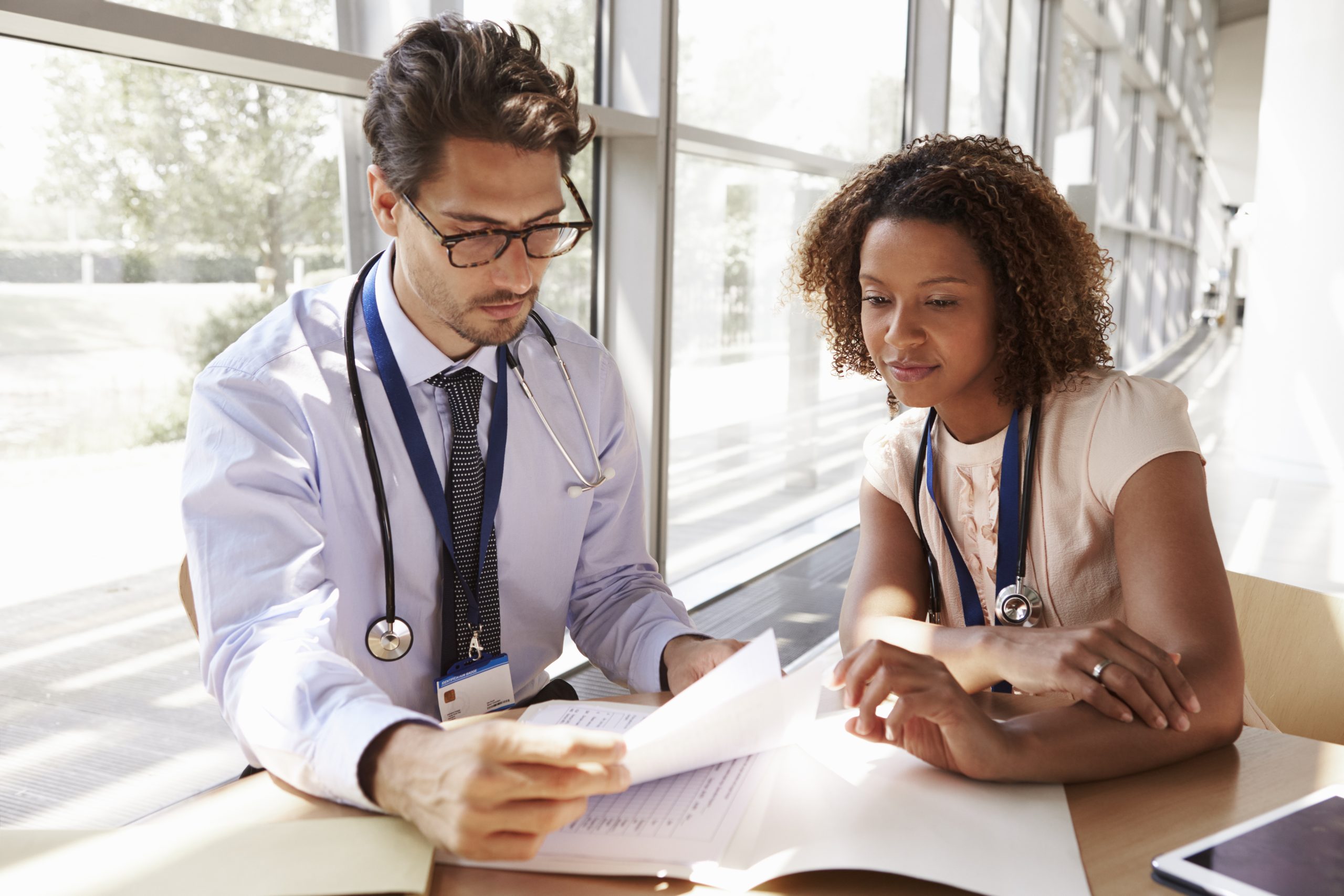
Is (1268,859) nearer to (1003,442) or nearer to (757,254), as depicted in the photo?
(1003,442)

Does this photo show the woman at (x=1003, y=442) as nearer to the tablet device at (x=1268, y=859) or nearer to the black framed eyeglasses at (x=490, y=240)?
the tablet device at (x=1268, y=859)

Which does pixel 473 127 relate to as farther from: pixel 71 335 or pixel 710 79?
pixel 710 79

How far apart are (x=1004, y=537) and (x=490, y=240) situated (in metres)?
0.85

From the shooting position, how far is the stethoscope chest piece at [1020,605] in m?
1.50

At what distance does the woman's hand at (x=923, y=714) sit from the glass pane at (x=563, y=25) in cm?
212

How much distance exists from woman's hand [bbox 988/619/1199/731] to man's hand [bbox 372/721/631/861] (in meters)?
0.55

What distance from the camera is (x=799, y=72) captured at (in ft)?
14.5

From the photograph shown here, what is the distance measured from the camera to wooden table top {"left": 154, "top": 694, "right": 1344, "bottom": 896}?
87cm

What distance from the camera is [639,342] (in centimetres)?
318

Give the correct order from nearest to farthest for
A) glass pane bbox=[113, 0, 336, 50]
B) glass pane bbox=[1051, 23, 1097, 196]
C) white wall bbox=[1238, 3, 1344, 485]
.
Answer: glass pane bbox=[113, 0, 336, 50], white wall bbox=[1238, 3, 1344, 485], glass pane bbox=[1051, 23, 1097, 196]

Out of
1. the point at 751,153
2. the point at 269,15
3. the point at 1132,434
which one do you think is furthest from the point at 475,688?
the point at 751,153

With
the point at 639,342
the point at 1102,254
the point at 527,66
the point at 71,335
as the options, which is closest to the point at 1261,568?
the point at 639,342

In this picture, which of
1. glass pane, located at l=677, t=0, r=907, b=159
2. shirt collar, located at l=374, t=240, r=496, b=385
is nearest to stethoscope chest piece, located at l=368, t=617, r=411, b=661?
shirt collar, located at l=374, t=240, r=496, b=385

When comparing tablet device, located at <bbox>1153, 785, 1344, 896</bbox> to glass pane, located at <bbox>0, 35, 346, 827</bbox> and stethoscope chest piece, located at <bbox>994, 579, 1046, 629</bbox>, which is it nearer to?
stethoscope chest piece, located at <bbox>994, 579, 1046, 629</bbox>
